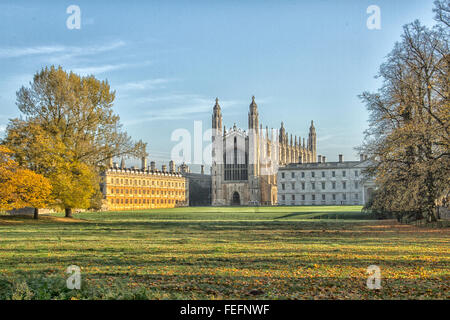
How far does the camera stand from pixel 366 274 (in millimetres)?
9648

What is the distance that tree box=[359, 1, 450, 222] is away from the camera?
21.7m

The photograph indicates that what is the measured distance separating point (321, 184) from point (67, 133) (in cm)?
6897

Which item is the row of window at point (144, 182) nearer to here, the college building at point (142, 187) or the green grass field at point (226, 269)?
the college building at point (142, 187)

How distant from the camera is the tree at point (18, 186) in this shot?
28609 millimetres

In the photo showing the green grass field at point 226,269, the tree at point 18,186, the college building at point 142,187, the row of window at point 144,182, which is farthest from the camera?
the row of window at point 144,182

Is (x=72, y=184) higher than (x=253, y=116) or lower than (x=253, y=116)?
lower

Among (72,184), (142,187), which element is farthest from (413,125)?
(142,187)

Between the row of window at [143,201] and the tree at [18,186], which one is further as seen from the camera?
the row of window at [143,201]

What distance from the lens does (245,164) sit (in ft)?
338

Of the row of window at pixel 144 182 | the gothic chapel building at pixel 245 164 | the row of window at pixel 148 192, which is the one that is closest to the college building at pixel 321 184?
the gothic chapel building at pixel 245 164

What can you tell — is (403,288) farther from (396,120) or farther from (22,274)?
(396,120)

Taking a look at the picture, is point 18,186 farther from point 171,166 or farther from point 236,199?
point 171,166

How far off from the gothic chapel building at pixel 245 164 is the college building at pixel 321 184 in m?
4.77

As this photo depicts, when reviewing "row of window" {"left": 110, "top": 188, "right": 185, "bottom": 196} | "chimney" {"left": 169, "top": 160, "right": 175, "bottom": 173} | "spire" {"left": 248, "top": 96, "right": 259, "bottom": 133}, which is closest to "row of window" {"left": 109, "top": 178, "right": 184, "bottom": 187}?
"row of window" {"left": 110, "top": 188, "right": 185, "bottom": 196}
